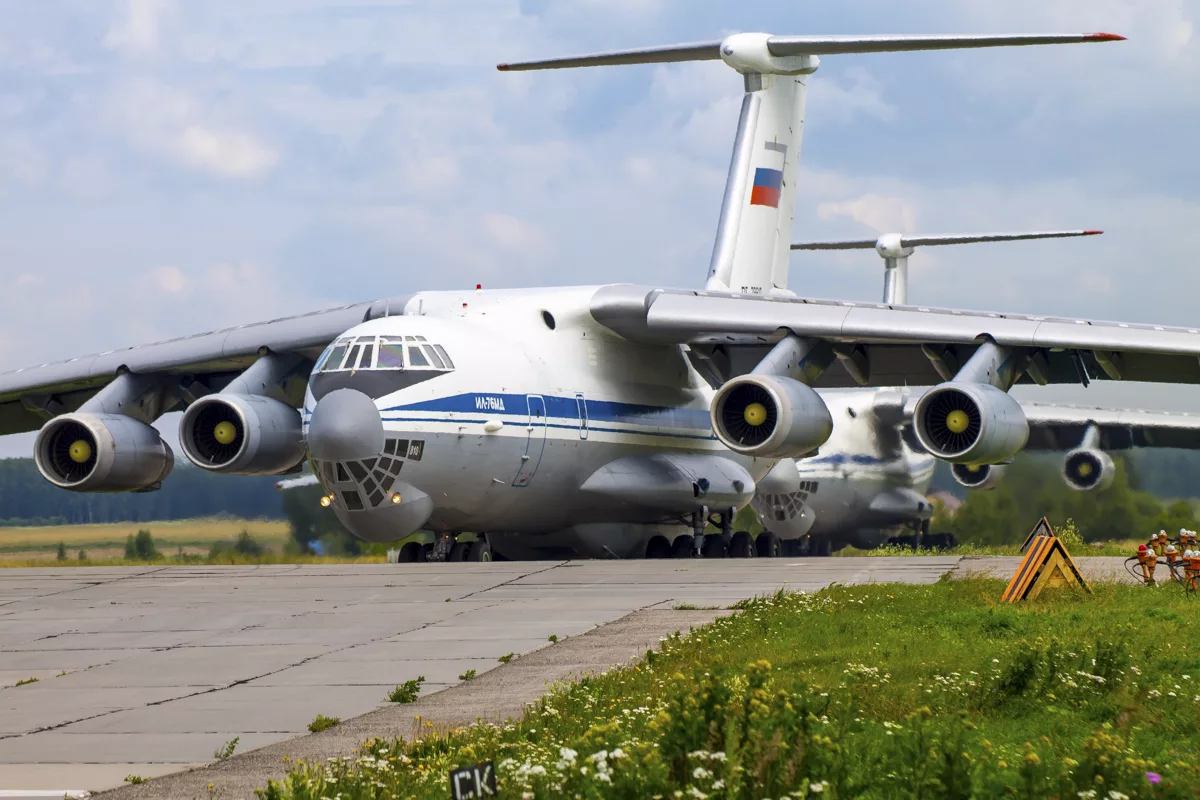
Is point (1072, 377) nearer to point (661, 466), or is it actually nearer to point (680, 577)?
point (661, 466)

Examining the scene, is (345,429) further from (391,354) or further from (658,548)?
(658,548)

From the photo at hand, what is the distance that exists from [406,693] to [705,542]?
13.9 metres

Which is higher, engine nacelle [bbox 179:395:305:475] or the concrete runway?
engine nacelle [bbox 179:395:305:475]

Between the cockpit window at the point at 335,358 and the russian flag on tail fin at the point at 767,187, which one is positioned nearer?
the cockpit window at the point at 335,358

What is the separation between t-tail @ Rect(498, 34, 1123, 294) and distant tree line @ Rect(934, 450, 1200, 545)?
535cm

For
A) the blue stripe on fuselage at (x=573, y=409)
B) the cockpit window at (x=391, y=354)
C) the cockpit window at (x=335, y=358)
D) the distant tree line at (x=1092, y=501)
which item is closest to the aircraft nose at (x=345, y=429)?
the blue stripe on fuselage at (x=573, y=409)

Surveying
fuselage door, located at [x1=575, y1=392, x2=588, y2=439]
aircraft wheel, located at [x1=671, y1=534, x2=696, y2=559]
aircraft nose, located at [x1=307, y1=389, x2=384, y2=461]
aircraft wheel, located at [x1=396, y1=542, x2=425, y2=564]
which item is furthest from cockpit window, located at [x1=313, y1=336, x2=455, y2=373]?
aircraft wheel, located at [x1=671, y1=534, x2=696, y2=559]

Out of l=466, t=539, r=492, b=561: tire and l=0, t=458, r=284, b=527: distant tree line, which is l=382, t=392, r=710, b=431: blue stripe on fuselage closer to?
l=466, t=539, r=492, b=561: tire

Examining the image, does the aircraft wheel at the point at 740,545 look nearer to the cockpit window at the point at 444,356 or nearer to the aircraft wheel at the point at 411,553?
the aircraft wheel at the point at 411,553

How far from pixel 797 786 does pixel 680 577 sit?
9.17m

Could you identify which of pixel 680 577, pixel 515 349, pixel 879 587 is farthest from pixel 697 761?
pixel 515 349

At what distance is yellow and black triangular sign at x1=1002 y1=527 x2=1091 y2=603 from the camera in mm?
10094

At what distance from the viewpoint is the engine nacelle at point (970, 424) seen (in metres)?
15.6

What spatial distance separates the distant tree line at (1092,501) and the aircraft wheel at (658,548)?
6.82 metres
